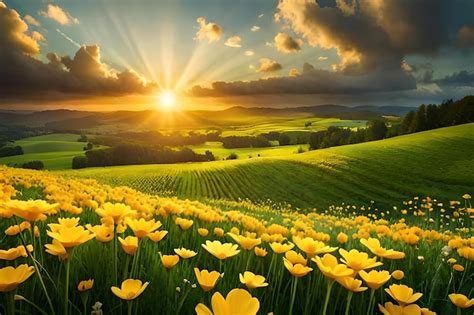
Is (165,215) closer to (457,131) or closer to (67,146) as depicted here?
(457,131)

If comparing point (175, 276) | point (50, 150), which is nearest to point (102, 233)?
point (175, 276)

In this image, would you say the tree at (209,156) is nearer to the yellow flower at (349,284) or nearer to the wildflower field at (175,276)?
the wildflower field at (175,276)

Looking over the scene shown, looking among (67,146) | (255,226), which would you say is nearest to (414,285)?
(255,226)

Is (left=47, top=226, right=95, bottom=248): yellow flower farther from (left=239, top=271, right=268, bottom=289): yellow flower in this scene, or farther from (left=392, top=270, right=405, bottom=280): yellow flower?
(left=392, top=270, right=405, bottom=280): yellow flower

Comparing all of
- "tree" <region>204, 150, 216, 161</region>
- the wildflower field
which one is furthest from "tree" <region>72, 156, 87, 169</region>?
the wildflower field

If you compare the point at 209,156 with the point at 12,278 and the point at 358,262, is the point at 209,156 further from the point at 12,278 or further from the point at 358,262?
the point at 12,278

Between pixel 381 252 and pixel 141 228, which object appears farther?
pixel 381 252
